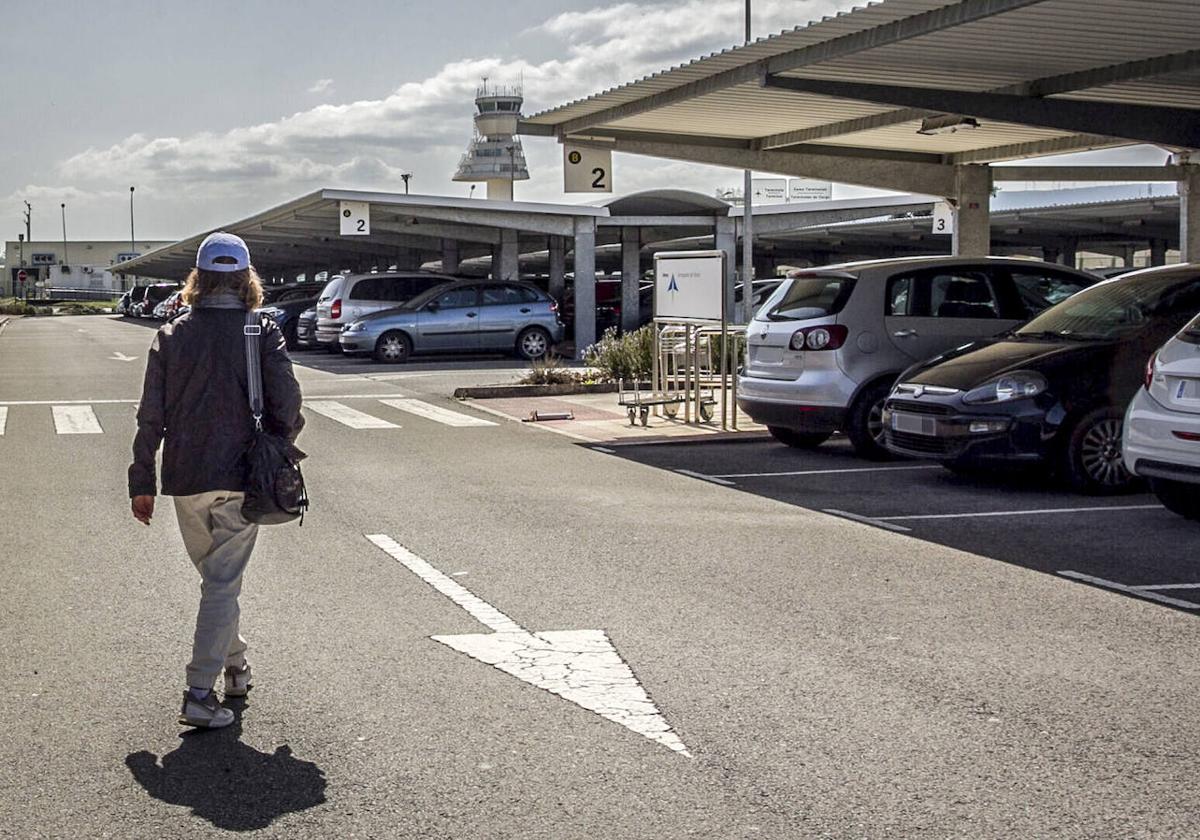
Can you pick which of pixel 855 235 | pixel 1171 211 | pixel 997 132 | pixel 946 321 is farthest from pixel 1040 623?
pixel 855 235

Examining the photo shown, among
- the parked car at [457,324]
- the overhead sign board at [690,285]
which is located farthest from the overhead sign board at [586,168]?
the parked car at [457,324]

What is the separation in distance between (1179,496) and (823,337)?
4.06 meters

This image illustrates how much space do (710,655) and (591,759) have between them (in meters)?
1.52

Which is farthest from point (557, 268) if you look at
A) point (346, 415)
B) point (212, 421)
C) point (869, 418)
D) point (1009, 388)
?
point (212, 421)

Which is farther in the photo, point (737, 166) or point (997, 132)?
point (737, 166)

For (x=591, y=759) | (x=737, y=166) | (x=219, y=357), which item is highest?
(x=737, y=166)

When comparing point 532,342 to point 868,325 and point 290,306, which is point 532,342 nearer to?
point 290,306

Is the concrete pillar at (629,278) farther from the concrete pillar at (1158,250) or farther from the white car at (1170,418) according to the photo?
the concrete pillar at (1158,250)

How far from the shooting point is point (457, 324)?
30297 millimetres

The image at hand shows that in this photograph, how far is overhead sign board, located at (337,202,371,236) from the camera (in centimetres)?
3334

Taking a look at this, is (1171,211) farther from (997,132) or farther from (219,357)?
(219,357)

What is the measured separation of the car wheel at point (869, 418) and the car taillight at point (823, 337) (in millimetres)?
480

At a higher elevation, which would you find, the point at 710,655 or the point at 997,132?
the point at 997,132

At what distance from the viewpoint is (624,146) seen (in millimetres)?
21094
